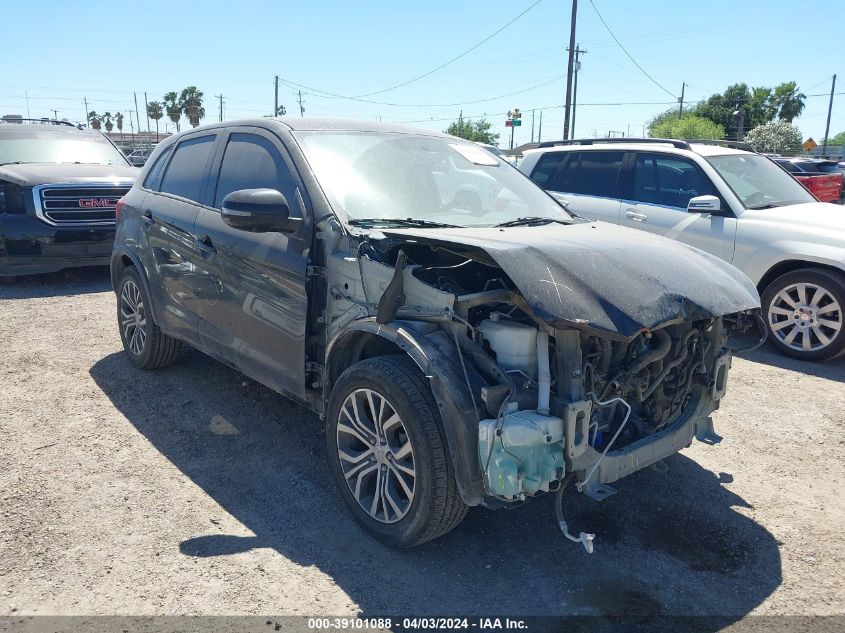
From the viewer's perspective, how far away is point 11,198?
8758 millimetres

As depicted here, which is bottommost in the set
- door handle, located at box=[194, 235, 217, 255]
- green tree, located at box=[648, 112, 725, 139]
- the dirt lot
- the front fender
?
the dirt lot

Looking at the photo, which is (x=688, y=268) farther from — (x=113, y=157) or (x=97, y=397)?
(x=113, y=157)

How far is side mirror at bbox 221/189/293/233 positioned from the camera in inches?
138

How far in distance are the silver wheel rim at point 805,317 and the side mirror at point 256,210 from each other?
5.05m

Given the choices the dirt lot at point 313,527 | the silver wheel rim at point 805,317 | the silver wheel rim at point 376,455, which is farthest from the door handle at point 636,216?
the silver wheel rim at point 376,455

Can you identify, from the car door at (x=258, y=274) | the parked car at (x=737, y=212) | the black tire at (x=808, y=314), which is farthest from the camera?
the parked car at (x=737, y=212)

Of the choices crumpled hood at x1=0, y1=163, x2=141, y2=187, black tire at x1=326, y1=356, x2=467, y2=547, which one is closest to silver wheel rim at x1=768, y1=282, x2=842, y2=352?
black tire at x1=326, y1=356, x2=467, y2=547

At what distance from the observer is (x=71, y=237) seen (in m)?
8.79

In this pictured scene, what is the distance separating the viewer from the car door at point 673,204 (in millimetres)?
6875

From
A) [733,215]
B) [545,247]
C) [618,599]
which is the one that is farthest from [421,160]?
[733,215]

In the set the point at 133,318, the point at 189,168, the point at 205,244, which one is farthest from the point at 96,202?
the point at 205,244

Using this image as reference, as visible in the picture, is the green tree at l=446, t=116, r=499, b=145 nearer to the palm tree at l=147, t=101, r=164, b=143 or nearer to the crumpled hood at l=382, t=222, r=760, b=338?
the palm tree at l=147, t=101, r=164, b=143

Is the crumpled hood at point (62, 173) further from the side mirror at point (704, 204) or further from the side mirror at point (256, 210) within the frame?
the side mirror at point (704, 204)

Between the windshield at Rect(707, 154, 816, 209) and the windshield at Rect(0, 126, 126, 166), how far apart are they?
8425mm
